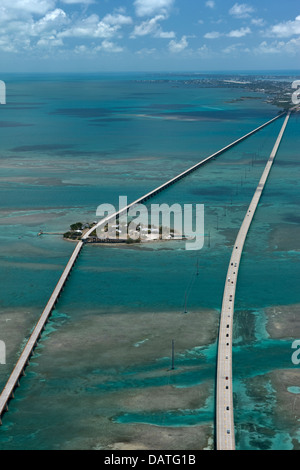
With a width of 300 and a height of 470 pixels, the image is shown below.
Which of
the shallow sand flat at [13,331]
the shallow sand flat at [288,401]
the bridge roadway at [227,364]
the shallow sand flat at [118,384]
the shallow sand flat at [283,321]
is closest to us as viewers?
the bridge roadway at [227,364]

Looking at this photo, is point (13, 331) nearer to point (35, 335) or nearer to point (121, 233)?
point (35, 335)

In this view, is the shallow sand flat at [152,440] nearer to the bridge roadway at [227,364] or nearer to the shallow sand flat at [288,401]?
the bridge roadway at [227,364]

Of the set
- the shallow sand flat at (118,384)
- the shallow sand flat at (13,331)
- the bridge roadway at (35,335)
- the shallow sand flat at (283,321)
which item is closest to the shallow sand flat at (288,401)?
the shallow sand flat at (118,384)

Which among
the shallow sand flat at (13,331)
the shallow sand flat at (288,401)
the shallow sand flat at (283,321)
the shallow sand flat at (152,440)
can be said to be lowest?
the shallow sand flat at (152,440)

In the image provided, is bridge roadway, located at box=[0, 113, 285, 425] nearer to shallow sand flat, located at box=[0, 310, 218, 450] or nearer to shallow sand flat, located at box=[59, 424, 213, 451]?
shallow sand flat, located at box=[0, 310, 218, 450]

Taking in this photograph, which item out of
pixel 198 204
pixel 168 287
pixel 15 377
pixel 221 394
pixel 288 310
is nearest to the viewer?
pixel 221 394

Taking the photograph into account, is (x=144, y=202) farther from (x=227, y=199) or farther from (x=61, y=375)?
(x=61, y=375)

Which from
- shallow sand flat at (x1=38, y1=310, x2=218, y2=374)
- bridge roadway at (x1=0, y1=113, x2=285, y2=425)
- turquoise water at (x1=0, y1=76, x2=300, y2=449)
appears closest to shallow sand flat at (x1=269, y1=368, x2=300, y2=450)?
turquoise water at (x1=0, y1=76, x2=300, y2=449)
